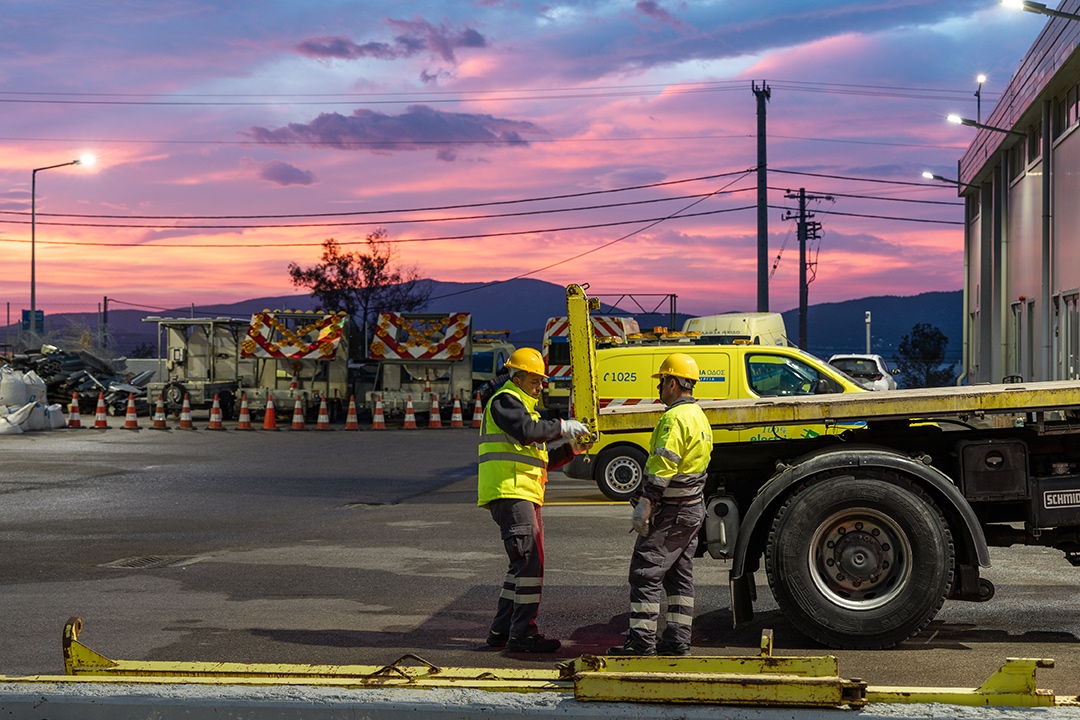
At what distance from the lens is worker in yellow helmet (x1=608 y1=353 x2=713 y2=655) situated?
666 cm

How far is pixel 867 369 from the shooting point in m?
30.9

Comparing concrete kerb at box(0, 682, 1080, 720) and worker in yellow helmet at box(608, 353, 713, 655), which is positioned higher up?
worker in yellow helmet at box(608, 353, 713, 655)

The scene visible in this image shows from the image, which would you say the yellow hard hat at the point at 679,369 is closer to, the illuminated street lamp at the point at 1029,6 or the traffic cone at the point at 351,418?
the illuminated street lamp at the point at 1029,6

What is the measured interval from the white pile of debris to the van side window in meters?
17.8

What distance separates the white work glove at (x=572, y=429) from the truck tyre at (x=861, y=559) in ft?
4.10

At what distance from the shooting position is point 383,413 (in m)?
29.7

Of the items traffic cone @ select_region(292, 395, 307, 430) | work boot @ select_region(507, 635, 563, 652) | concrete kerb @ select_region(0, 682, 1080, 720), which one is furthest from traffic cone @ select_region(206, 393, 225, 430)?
concrete kerb @ select_region(0, 682, 1080, 720)

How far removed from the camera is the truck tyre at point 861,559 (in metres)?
6.96

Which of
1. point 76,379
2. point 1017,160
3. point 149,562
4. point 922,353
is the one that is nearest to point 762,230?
point 1017,160

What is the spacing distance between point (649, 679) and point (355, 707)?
45.0 inches

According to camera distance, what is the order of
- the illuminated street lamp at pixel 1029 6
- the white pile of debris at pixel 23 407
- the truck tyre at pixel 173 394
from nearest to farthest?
the illuminated street lamp at pixel 1029 6 → the white pile of debris at pixel 23 407 → the truck tyre at pixel 173 394

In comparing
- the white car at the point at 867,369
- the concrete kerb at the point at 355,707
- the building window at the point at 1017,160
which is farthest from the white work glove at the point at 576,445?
the building window at the point at 1017,160

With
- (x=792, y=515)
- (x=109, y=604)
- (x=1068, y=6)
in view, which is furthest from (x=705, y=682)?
(x=1068, y=6)

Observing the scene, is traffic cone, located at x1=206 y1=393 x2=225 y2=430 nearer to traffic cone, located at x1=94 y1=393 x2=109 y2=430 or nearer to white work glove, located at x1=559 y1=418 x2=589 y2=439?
traffic cone, located at x1=94 y1=393 x2=109 y2=430
